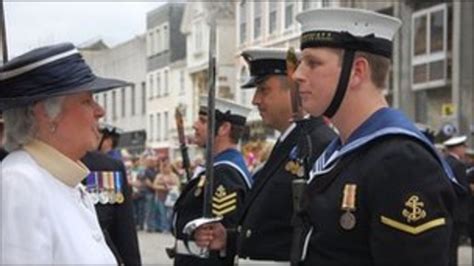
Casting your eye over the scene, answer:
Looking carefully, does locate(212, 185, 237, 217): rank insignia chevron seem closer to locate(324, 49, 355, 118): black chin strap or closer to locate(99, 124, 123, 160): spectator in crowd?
locate(99, 124, 123, 160): spectator in crowd

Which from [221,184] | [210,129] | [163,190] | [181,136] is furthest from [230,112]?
[163,190]

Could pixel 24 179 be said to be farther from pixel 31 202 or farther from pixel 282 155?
pixel 282 155

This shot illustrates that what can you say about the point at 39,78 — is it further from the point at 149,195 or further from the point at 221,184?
the point at 149,195

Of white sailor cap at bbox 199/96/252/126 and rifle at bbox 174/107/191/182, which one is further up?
white sailor cap at bbox 199/96/252/126

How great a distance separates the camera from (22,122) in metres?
3.04

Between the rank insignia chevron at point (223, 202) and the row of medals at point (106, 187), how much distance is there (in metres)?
0.58

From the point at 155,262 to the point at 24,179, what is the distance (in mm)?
11051

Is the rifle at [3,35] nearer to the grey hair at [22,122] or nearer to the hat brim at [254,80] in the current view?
the grey hair at [22,122]

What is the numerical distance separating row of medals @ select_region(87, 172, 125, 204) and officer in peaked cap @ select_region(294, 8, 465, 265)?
197 centimetres

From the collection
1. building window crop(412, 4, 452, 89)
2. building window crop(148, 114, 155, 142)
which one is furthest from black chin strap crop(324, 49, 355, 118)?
building window crop(148, 114, 155, 142)

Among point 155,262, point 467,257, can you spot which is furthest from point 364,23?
point 467,257

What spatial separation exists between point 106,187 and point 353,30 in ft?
7.74

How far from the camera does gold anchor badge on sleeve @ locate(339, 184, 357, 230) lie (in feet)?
10.00

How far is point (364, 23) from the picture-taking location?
131 inches
